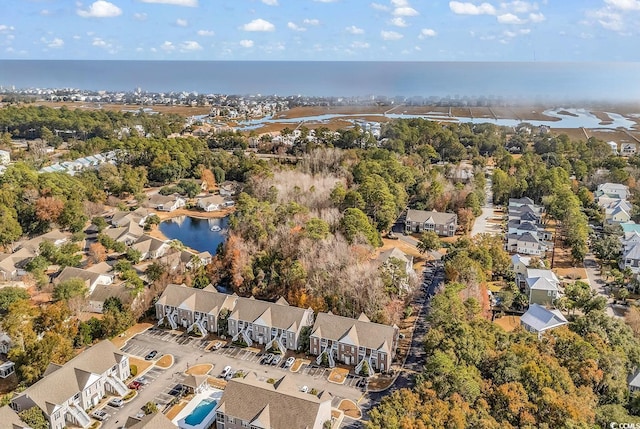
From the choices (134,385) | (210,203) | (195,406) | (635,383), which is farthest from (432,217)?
(134,385)

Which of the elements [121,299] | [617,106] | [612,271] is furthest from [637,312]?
[617,106]

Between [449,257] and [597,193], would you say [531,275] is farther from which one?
[597,193]

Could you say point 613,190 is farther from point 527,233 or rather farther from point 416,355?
point 416,355

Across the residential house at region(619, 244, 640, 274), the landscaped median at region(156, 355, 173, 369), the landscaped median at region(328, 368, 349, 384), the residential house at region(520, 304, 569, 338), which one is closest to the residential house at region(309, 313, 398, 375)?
the landscaped median at region(328, 368, 349, 384)

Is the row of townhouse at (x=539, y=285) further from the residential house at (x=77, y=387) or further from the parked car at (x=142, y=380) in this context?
the residential house at (x=77, y=387)

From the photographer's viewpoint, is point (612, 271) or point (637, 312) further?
point (612, 271)

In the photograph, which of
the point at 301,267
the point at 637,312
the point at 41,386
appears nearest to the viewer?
the point at 41,386
